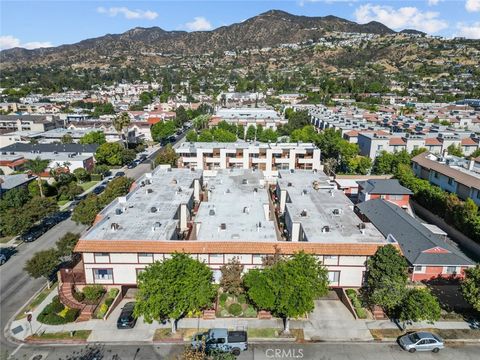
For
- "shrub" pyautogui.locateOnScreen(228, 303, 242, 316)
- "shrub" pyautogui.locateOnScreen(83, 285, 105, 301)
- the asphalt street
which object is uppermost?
"shrub" pyautogui.locateOnScreen(83, 285, 105, 301)

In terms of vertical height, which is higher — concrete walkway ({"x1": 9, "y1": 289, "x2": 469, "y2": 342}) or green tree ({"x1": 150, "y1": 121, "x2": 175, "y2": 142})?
green tree ({"x1": 150, "y1": 121, "x2": 175, "y2": 142})

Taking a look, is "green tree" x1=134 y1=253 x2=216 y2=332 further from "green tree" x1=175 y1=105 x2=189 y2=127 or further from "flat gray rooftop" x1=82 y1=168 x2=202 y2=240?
"green tree" x1=175 y1=105 x2=189 y2=127

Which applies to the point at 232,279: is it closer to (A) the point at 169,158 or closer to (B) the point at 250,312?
(B) the point at 250,312

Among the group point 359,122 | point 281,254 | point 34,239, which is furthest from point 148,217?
point 359,122

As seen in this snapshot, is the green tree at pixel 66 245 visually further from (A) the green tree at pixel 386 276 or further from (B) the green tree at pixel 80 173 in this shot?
(B) the green tree at pixel 80 173

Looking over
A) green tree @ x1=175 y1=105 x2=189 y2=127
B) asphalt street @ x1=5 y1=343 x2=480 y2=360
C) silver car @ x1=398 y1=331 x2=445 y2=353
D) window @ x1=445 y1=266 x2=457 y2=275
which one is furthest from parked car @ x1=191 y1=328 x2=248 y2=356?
green tree @ x1=175 y1=105 x2=189 y2=127

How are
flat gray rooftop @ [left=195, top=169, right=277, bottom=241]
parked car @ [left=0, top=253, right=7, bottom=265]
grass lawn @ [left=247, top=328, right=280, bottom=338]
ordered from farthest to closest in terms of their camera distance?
1. parked car @ [left=0, top=253, right=7, bottom=265]
2. flat gray rooftop @ [left=195, top=169, right=277, bottom=241]
3. grass lawn @ [left=247, top=328, right=280, bottom=338]

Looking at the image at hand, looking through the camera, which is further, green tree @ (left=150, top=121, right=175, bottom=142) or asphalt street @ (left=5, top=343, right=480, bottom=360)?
green tree @ (left=150, top=121, right=175, bottom=142)

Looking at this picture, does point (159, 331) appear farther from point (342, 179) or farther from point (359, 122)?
point (359, 122)
